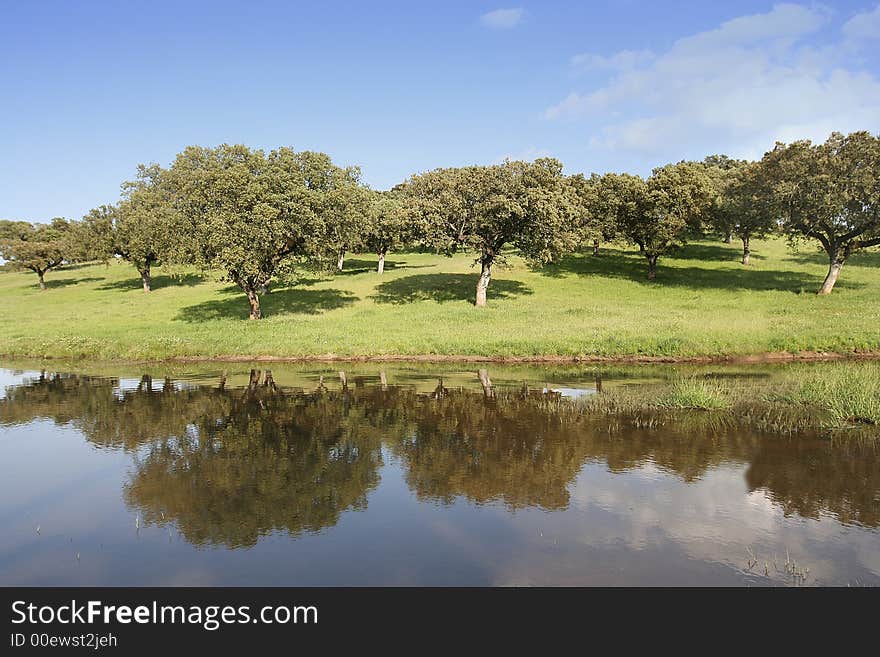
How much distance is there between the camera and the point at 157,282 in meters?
73.3

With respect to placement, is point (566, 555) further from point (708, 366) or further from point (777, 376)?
point (708, 366)

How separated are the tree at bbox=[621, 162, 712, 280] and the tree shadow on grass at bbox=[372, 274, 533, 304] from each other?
45.0 ft

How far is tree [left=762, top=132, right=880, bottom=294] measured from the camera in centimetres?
4244

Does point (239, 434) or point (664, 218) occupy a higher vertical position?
point (664, 218)

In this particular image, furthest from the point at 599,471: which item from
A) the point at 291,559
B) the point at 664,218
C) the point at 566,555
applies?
the point at 664,218

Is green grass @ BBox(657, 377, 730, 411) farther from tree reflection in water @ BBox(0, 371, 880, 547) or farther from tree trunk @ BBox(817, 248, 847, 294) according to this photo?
tree trunk @ BBox(817, 248, 847, 294)

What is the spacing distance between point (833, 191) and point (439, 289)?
33019 mm

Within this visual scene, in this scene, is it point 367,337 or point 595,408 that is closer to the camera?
point 595,408

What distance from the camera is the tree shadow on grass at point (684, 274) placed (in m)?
52.2

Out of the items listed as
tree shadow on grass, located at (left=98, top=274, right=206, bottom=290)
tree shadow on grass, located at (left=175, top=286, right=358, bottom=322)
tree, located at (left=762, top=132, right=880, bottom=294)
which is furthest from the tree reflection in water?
tree shadow on grass, located at (left=98, top=274, right=206, bottom=290)
